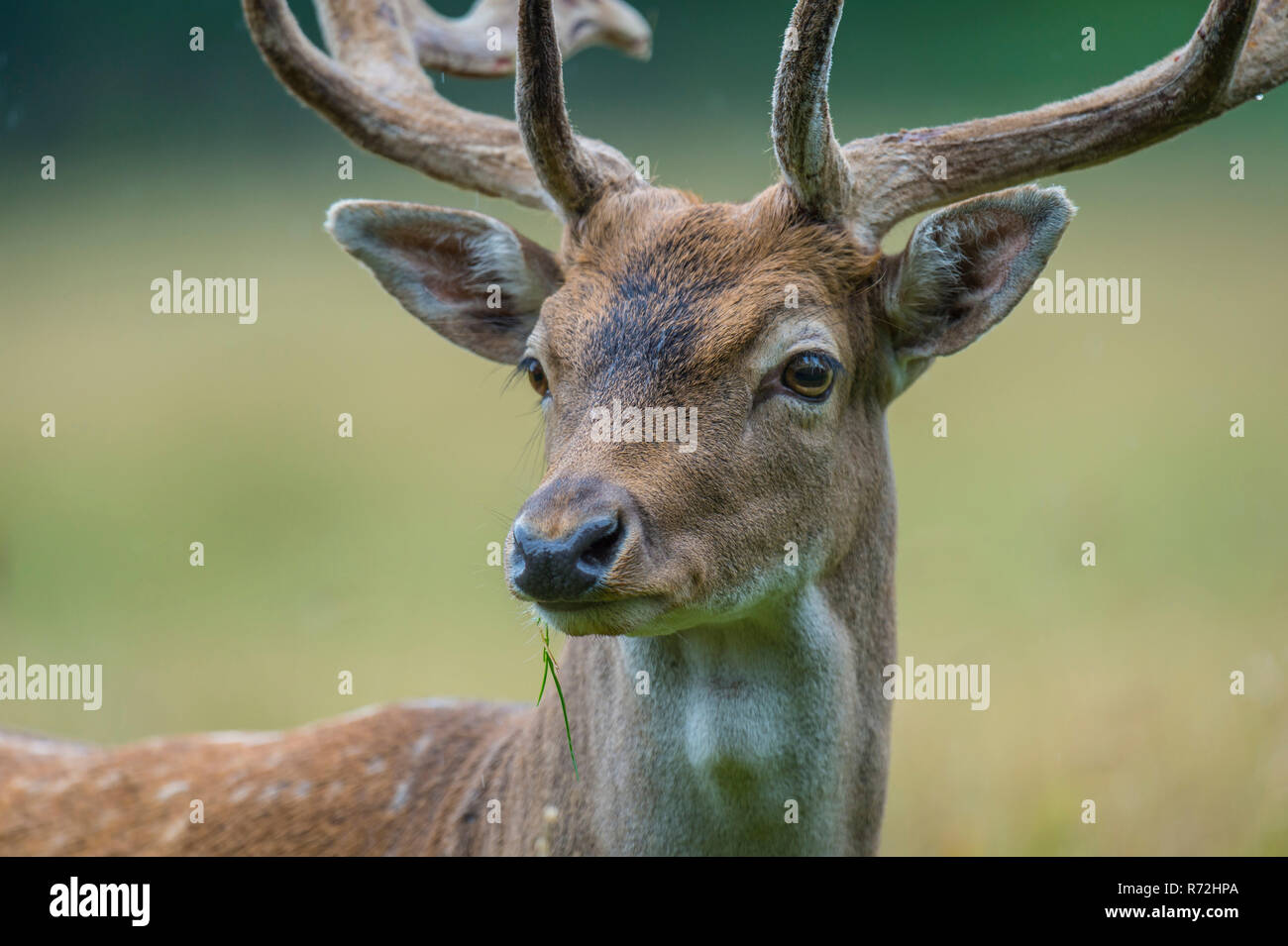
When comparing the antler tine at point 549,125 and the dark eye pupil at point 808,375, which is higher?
the antler tine at point 549,125

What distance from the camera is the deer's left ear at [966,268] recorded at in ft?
15.2

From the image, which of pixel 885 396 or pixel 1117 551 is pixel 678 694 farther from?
pixel 1117 551

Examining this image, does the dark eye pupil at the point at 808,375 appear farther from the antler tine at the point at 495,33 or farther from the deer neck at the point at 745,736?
the antler tine at the point at 495,33

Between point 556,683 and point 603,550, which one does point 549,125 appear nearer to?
point 603,550

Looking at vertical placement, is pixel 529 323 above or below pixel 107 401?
below

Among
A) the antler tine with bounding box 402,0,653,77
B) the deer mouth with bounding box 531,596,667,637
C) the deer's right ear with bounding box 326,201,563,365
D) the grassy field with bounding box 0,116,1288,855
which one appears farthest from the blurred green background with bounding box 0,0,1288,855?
the deer mouth with bounding box 531,596,667,637

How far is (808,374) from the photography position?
14.8 feet

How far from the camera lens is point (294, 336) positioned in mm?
16953

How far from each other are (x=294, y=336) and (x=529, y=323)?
12215 millimetres
